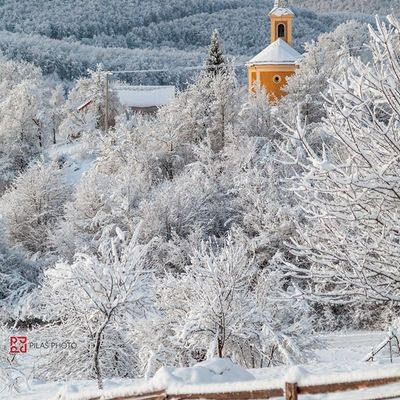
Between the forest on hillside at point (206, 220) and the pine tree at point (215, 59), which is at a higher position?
the pine tree at point (215, 59)

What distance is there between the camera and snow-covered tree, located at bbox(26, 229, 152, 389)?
15.5 metres

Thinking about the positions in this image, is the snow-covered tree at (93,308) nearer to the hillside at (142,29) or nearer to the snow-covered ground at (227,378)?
the snow-covered ground at (227,378)

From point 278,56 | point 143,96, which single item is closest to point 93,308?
point 278,56

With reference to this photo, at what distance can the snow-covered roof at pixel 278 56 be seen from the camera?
48.6 metres

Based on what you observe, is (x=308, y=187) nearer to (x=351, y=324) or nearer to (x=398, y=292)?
(x=398, y=292)

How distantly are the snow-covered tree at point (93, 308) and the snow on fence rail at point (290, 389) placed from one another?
961 cm

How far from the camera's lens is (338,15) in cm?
14200

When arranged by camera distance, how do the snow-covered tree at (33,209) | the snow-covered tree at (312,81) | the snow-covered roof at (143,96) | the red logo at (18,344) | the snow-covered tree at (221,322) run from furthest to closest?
the snow-covered roof at (143,96) < the snow-covered tree at (312,81) < the snow-covered tree at (33,209) < the red logo at (18,344) < the snow-covered tree at (221,322)

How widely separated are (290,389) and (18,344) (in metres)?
17.3

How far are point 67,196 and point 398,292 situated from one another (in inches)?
1170

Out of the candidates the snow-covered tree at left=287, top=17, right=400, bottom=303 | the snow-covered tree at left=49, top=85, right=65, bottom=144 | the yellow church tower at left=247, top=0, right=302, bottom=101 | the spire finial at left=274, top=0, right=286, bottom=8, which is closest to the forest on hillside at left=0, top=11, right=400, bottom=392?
the snow-covered tree at left=287, top=17, right=400, bottom=303

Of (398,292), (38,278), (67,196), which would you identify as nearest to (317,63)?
(67,196)

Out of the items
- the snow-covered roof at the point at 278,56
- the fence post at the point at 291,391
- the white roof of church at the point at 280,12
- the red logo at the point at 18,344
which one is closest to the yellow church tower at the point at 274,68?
the snow-covered roof at the point at 278,56

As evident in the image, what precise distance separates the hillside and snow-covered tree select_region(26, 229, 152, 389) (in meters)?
85.1
